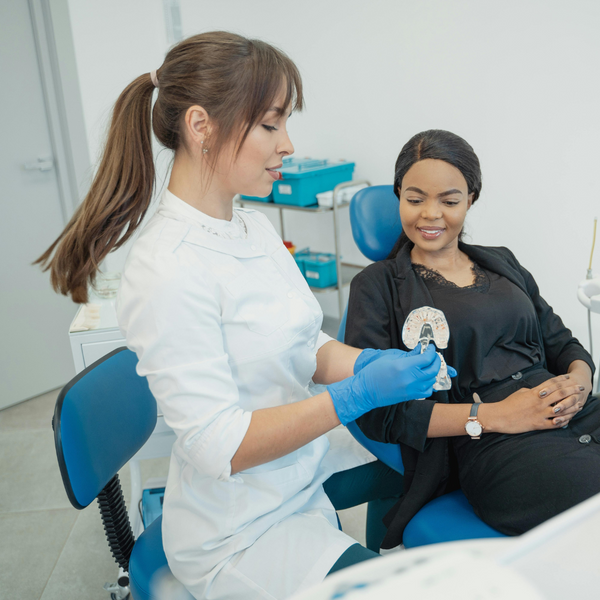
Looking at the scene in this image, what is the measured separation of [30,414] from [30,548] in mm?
1012

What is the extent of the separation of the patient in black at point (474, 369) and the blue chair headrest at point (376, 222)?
93mm

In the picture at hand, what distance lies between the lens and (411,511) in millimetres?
1154

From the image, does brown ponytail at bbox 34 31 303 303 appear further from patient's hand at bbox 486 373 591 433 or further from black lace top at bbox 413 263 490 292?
patient's hand at bbox 486 373 591 433

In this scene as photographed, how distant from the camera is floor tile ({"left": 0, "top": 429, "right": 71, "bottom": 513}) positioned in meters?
2.07

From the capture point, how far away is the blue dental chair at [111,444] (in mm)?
945

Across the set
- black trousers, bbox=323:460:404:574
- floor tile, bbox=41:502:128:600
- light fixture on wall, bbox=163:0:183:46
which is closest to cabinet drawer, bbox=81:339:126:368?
floor tile, bbox=41:502:128:600

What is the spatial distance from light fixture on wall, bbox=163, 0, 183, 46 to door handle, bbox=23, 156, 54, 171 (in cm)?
91

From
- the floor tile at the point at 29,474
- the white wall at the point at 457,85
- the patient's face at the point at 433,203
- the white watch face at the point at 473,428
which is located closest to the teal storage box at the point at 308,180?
the white wall at the point at 457,85

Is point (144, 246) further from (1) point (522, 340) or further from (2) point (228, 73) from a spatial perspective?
(1) point (522, 340)

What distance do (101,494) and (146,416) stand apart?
19 cm

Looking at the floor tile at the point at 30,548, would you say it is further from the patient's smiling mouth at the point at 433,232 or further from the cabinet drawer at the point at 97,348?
the patient's smiling mouth at the point at 433,232

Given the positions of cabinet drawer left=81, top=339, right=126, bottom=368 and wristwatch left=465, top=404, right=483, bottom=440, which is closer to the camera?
wristwatch left=465, top=404, right=483, bottom=440

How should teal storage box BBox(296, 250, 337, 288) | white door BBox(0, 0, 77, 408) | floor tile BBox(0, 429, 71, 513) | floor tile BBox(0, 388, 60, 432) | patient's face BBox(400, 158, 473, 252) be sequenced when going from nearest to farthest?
patient's face BBox(400, 158, 473, 252)
floor tile BBox(0, 429, 71, 513)
white door BBox(0, 0, 77, 408)
floor tile BBox(0, 388, 60, 432)
teal storage box BBox(296, 250, 337, 288)

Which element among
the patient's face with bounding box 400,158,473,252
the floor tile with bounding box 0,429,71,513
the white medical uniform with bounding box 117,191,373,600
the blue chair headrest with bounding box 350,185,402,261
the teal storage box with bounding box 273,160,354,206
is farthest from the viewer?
the teal storage box with bounding box 273,160,354,206
